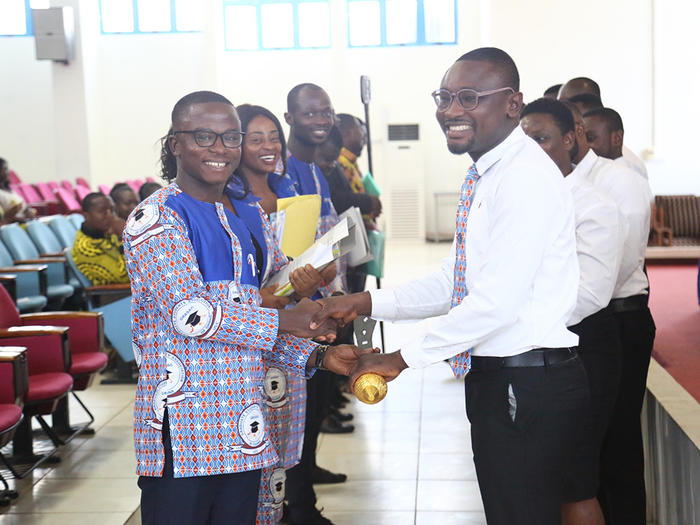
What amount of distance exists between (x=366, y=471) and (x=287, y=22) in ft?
46.7

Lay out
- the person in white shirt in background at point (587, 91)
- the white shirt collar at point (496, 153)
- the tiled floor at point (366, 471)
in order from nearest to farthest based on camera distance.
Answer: the white shirt collar at point (496, 153)
the tiled floor at point (366, 471)
the person in white shirt in background at point (587, 91)

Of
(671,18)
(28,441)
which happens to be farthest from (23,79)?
(28,441)

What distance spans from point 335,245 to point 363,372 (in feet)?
1.44

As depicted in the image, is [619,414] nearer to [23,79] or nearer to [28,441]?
[28,441]

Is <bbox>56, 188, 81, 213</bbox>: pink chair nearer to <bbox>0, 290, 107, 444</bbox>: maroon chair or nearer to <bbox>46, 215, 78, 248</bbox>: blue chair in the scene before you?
<bbox>46, 215, 78, 248</bbox>: blue chair

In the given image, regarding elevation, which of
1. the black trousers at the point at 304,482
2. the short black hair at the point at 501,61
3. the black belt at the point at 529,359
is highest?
the short black hair at the point at 501,61

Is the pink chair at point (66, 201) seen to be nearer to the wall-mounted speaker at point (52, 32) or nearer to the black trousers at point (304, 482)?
the wall-mounted speaker at point (52, 32)

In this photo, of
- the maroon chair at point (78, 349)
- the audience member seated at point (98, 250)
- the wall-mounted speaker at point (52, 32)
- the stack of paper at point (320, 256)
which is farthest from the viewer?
the wall-mounted speaker at point (52, 32)

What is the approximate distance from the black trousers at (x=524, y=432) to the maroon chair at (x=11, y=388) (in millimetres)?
2266

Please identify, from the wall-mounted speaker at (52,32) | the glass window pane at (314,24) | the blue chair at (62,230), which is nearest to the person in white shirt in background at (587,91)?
the blue chair at (62,230)

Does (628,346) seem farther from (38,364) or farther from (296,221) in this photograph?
(38,364)

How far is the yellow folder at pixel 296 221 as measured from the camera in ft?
10.5

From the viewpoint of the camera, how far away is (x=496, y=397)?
2.19 m

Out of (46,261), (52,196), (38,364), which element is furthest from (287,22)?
(38,364)
